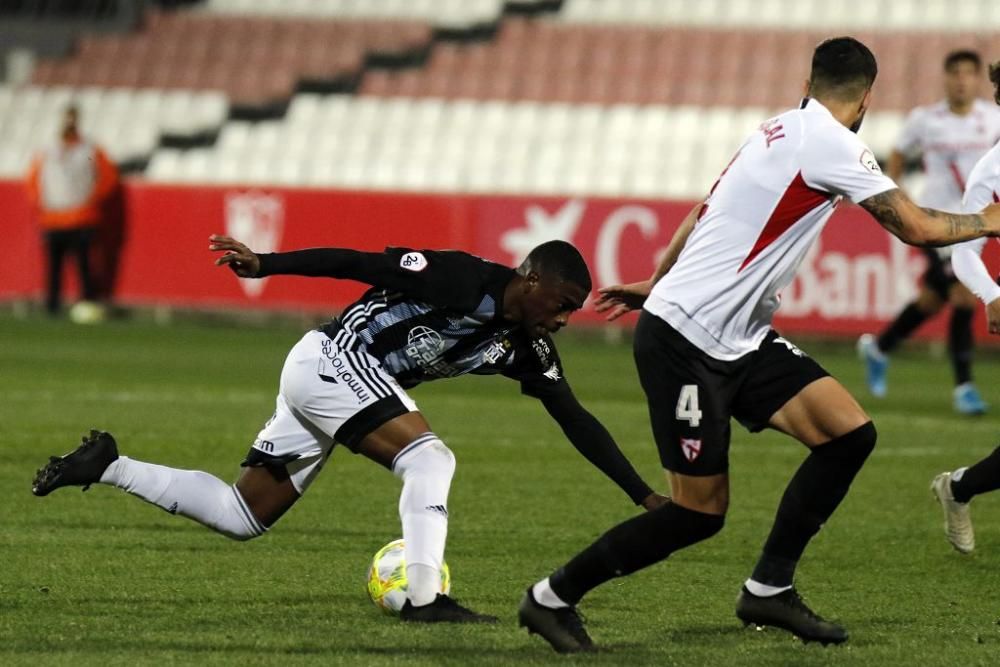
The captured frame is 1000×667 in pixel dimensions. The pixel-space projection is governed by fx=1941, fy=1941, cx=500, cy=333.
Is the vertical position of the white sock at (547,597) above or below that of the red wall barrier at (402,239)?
above

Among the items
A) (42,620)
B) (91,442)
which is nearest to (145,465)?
(91,442)

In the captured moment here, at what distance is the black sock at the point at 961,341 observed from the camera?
13.4 m

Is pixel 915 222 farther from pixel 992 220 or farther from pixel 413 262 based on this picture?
pixel 413 262

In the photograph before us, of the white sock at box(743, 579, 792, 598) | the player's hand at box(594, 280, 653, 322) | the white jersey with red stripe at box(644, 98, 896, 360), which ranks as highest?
the white jersey with red stripe at box(644, 98, 896, 360)

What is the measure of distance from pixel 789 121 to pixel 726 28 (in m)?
19.3

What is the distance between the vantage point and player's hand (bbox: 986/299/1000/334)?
7000mm

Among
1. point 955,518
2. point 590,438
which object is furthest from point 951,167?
point 590,438

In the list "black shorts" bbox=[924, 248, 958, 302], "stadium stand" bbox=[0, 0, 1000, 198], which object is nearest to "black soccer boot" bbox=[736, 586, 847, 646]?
"black shorts" bbox=[924, 248, 958, 302]

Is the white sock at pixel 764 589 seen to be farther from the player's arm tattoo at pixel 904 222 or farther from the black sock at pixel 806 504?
the player's arm tattoo at pixel 904 222

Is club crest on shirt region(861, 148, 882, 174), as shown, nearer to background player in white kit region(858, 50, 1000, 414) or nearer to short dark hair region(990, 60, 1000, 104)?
short dark hair region(990, 60, 1000, 104)

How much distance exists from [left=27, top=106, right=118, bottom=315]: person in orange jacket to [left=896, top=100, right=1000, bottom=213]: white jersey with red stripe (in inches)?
399

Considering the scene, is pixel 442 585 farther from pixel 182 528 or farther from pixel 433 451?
pixel 182 528

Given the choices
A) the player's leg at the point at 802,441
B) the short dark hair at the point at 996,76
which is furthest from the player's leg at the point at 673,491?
the short dark hair at the point at 996,76

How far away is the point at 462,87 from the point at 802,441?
1941 cm
